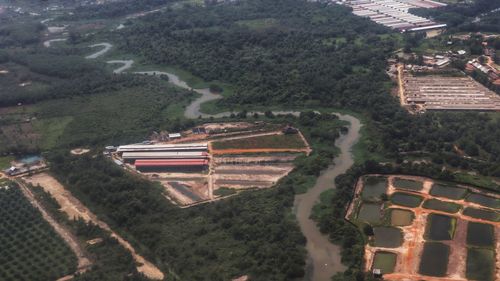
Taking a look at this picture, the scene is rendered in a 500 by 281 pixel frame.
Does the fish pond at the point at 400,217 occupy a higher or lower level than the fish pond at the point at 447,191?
lower

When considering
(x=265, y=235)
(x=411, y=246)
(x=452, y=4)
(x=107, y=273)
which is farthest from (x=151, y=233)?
(x=452, y=4)

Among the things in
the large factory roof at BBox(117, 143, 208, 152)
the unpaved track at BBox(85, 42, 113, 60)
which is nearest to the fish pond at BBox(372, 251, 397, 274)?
the large factory roof at BBox(117, 143, 208, 152)

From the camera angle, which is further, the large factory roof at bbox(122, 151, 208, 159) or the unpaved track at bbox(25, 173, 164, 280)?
the large factory roof at bbox(122, 151, 208, 159)

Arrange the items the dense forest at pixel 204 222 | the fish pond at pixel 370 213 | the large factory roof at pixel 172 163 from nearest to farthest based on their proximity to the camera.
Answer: the dense forest at pixel 204 222, the fish pond at pixel 370 213, the large factory roof at pixel 172 163

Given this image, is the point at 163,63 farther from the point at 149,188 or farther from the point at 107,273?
the point at 107,273

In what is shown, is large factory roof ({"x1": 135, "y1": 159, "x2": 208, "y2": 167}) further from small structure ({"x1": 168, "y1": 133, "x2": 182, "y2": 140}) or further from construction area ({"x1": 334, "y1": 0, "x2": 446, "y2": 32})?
construction area ({"x1": 334, "y1": 0, "x2": 446, "y2": 32})

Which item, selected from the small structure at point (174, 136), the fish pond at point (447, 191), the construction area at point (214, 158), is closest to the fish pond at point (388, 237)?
the fish pond at point (447, 191)

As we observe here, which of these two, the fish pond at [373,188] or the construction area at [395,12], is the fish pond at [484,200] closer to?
the fish pond at [373,188]
